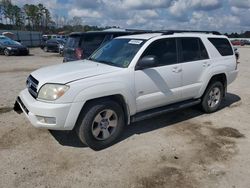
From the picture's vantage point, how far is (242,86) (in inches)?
357

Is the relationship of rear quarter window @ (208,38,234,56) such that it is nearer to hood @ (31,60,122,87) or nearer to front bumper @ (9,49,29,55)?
hood @ (31,60,122,87)

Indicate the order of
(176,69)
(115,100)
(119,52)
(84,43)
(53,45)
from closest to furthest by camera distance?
(115,100), (119,52), (176,69), (84,43), (53,45)

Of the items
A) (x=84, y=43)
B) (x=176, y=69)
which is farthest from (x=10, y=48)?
(x=176, y=69)

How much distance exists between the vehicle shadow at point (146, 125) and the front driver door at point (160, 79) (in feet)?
1.74

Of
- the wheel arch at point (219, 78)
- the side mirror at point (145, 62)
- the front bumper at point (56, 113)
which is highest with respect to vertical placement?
the side mirror at point (145, 62)

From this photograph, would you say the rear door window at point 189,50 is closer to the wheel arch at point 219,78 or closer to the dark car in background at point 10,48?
the wheel arch at point 219,78

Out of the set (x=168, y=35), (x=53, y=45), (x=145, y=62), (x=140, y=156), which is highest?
(x=168, y=35)

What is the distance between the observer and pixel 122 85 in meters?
4.08

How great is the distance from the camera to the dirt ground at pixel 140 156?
10.8 ft

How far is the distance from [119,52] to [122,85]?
941 mm

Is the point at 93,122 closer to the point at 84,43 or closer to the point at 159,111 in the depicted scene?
the point at 159,111

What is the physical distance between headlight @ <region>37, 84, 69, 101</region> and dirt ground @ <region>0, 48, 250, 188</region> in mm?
926

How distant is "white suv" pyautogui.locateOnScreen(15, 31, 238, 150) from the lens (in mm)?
3723

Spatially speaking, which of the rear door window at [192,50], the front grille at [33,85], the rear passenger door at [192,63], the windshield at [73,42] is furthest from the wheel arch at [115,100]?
the windshield at [73,42]
